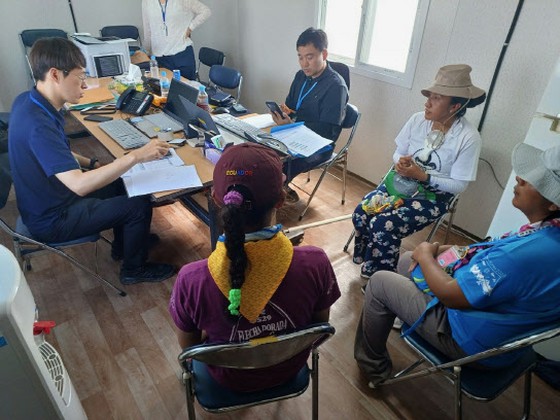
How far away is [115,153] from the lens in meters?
2.03

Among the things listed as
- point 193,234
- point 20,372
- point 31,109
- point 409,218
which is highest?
point 31,109

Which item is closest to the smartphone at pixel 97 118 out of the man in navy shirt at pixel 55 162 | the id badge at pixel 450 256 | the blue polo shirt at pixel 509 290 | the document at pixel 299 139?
the man in navy shirt at pixel 55 162

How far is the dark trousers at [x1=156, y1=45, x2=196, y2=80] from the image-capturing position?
405cm

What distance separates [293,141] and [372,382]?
4.61 feet

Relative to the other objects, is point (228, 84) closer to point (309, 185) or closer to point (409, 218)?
point (309, 185)

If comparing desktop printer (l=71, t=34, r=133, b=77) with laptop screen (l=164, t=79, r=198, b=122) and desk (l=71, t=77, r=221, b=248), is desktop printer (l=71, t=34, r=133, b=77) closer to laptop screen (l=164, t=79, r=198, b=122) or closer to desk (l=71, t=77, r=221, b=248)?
desk (l=71, t=77, r=221, b=248)

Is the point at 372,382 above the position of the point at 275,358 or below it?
below

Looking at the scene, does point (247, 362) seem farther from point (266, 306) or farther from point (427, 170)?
point (427, 170)

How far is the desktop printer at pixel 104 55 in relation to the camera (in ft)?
10.3

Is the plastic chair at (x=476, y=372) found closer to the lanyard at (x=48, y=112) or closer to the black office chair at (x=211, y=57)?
the lanyard at (x=48, y=112)

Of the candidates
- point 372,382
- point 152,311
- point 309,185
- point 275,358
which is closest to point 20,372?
point 275,358

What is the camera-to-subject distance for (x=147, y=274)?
2.26 m

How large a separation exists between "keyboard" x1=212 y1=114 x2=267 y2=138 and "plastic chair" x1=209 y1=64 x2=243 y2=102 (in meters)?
1.14

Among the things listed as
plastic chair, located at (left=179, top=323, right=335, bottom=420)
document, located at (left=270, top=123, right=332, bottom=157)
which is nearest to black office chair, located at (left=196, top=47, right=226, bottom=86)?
document, located at (left=270, top=123, right=332, bottom=157)
